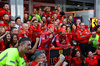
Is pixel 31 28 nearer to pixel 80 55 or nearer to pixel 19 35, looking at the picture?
pixel 19 35

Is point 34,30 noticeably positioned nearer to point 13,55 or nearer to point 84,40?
point 84,40

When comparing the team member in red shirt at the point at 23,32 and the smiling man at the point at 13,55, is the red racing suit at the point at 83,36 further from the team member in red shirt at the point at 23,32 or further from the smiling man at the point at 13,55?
the smiling man at the point at 13,55

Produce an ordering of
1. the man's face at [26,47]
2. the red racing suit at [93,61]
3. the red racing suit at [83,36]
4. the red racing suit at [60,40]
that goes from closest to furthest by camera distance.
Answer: the man's face at [26,47]
the red racing suit at [60,40]
the red racing suit at [93,61]
the red racing suit at [83,36]

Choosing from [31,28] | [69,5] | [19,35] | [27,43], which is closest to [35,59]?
[27,43]

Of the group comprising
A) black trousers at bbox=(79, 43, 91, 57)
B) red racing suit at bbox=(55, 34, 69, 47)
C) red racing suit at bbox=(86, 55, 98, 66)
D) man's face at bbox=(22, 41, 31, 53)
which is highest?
man's face at bbox=(22, 41, 31, 53)

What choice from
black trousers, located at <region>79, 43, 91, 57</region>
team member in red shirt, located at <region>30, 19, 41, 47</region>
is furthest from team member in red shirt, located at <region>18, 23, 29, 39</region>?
black trousers, located at <region>79, 43, 91, 57</region>

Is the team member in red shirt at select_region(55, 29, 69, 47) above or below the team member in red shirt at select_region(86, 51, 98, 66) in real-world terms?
above

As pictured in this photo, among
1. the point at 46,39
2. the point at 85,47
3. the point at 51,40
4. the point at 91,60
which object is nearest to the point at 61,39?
the point at 51,40

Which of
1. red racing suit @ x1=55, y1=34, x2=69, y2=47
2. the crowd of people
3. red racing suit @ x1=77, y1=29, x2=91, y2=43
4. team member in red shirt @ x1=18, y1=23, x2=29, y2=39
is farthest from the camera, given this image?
red racing suit @ x1=77, y1=29, x2=91, y2=43

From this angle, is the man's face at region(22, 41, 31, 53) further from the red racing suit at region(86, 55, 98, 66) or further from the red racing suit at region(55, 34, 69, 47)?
the red racing suit at region(86, 55, 98, 66)

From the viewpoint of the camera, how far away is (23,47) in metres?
3.29

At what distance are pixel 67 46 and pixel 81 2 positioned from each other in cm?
866

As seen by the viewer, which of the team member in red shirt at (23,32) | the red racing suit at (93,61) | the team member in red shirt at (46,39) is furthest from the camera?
the red racing suit at (93,61)

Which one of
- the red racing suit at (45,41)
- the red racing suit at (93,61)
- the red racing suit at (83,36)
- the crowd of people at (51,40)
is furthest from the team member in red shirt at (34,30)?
the red racing suit at (93,61)
